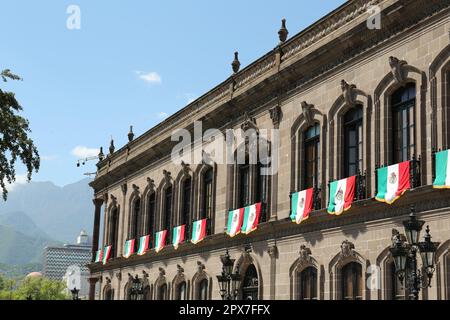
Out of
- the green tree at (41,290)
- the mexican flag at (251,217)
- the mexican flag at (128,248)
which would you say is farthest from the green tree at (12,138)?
the green tree at (41,290)

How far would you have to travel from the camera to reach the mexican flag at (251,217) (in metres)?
27.5

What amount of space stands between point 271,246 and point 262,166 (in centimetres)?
360

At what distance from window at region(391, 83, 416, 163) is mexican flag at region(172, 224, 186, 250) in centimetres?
1554

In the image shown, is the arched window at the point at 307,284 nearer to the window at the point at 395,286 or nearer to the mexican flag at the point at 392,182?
the window at the point at 395,286

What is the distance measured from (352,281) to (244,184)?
29.8 ft

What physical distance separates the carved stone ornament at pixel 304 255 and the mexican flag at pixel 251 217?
313cm

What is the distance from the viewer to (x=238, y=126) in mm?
30312

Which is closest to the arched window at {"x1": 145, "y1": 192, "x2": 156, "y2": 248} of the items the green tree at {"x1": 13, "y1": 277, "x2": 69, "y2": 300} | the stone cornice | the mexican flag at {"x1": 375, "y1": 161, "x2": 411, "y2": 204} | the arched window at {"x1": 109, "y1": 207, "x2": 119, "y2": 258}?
the stone cornice

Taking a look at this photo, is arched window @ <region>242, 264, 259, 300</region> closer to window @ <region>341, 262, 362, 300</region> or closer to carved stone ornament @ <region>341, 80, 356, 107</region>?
window @ <region>341, 262, 362, 300</region>

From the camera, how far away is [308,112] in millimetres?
25297

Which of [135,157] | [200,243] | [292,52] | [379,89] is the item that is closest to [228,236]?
[200,243]

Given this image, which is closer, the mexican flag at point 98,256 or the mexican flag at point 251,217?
the mexican flag at point 251,217

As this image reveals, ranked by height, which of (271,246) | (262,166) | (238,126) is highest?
(238,126)
